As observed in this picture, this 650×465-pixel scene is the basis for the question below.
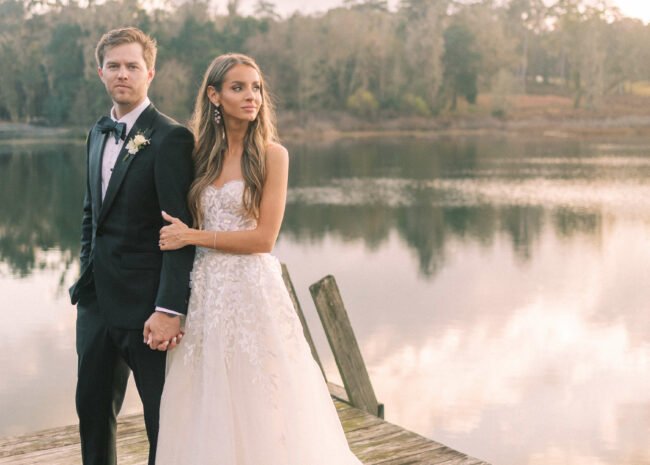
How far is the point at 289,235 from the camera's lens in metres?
18.2

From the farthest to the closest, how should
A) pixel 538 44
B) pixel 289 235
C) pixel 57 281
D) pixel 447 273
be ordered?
pixel 538 44 → pixel 289 235 → pixel 447 273 → pixel 57 281

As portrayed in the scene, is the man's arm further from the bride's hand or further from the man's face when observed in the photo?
the man's face

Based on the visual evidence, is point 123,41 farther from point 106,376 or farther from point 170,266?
point 106,376

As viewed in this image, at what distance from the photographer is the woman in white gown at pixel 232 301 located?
2896 mm

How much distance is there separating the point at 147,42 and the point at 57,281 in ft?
37.0

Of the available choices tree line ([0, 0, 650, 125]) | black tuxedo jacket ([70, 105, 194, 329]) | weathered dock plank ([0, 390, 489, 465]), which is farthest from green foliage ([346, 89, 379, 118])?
black tuxedo jacket ([70, 105, 194, 329])

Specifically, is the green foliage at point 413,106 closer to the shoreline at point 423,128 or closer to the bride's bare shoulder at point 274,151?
the shoreline at point 423,128

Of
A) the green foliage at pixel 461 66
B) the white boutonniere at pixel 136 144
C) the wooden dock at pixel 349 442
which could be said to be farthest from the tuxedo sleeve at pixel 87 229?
the green foliage at pixel 461 66

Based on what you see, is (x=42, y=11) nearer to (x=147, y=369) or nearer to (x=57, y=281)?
(x=57, y=281)

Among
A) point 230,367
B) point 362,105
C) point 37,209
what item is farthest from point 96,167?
point 362,105

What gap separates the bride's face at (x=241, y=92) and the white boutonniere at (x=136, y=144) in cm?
31

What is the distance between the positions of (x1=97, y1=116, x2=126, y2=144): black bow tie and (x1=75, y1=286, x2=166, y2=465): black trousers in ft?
1.85

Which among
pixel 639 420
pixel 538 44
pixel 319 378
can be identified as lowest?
pixel 639 420

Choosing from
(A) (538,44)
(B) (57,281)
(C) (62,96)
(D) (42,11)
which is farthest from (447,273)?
(A) (538,44)
